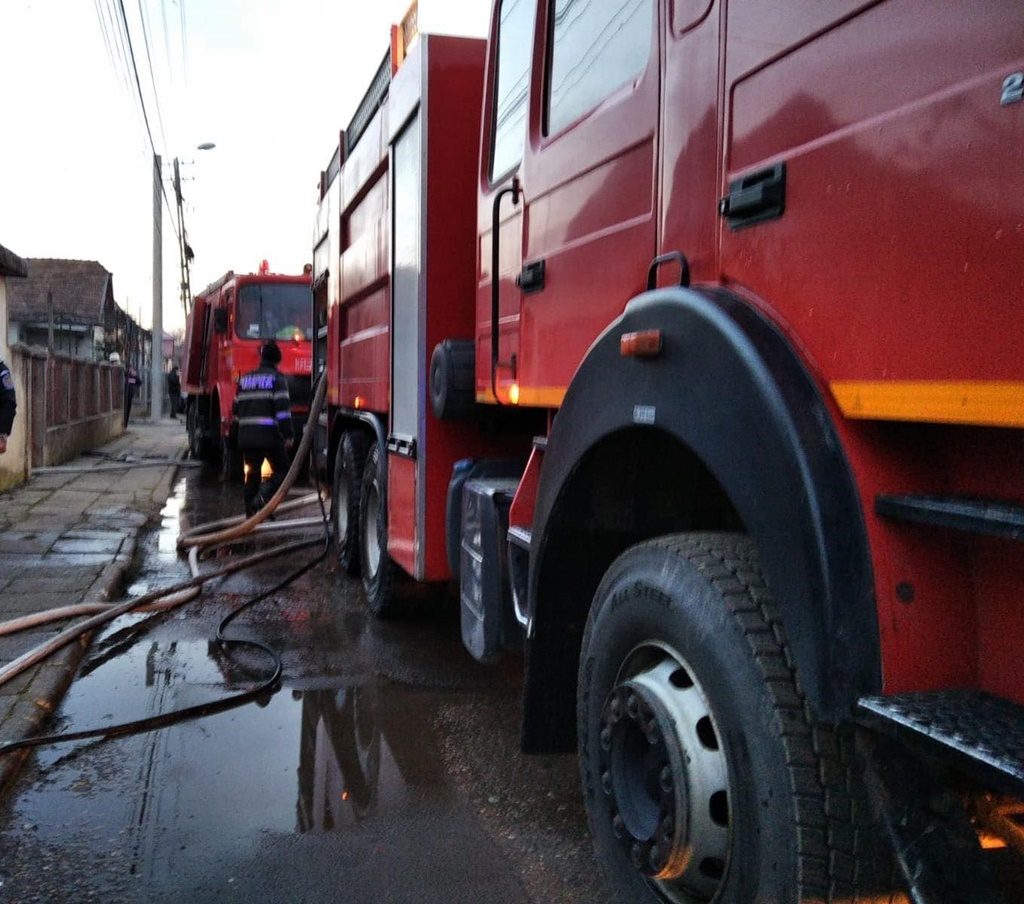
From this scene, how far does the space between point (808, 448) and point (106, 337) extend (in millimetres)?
49813

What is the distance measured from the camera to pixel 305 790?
3908 mm

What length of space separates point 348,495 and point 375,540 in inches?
32.2

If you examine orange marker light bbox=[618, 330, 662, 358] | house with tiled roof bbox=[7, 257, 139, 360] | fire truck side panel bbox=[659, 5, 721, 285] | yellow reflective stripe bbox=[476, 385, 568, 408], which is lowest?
yellow reflective stripe bbox=[476, 385, 568, 408]

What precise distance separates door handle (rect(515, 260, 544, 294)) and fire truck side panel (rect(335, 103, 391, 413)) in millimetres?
2212

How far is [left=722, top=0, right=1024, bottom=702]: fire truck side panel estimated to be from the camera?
4.74 feet

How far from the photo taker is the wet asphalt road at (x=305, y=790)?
10.5 feet

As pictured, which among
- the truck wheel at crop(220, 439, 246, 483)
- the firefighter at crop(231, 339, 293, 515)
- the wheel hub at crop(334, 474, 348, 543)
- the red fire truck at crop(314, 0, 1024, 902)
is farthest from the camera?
the truck wheel at crop(220, 439, 246, 483)

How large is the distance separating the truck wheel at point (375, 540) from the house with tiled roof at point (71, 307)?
1461 inches

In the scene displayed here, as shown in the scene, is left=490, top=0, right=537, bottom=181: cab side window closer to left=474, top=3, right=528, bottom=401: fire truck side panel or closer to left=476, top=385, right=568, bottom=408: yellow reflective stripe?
left=474, top=3, right=528, bottom=401: fire truck side panel

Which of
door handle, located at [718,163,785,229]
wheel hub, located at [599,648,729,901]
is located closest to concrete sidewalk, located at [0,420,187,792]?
wheel hub, located at [599,648,729,901]

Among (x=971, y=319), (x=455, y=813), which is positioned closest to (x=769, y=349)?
(x=971, y=319)

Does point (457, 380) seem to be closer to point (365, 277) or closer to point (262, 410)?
point (365, 277)

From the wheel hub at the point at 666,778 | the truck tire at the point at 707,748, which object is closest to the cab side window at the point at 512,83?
the truck tire at the point at 707,748

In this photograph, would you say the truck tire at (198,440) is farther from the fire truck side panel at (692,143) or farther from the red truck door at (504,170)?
the fire truck side panel at (692,143)
